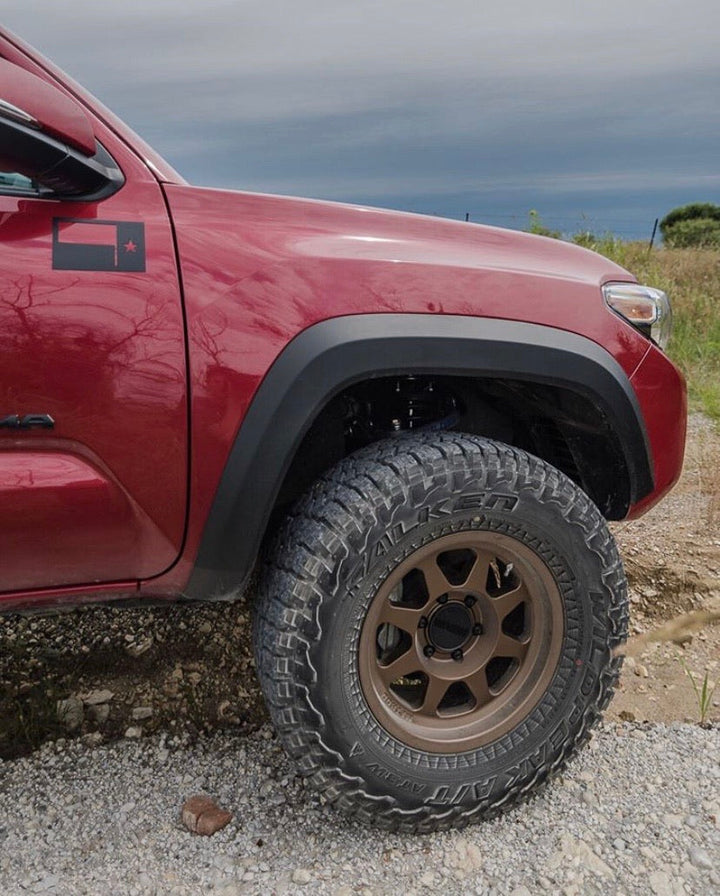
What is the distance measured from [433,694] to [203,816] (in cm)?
66

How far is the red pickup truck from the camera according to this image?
5.39ft

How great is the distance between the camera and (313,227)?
5.95ft

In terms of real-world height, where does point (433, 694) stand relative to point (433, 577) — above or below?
below

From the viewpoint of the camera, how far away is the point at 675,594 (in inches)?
134

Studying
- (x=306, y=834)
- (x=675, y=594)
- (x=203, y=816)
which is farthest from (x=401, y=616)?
(x=675, y=594)

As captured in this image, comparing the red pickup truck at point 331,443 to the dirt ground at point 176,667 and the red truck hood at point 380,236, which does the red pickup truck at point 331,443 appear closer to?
the red truck hood at point 380,236

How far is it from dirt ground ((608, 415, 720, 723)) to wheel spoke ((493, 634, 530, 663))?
76 cm

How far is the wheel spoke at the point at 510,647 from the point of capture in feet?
6.75

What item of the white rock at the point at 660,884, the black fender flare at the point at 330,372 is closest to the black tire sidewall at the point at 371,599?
the black fender flare at the point at 330,372

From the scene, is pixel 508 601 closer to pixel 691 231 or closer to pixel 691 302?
pixel 691 302

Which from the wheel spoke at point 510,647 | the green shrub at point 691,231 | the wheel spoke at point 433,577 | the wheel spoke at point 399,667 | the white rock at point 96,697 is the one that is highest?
the green shrub at point 691,231

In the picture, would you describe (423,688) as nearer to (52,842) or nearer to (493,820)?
(493,820)

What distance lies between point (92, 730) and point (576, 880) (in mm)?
1472

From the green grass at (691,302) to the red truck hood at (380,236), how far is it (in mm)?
3825
